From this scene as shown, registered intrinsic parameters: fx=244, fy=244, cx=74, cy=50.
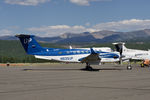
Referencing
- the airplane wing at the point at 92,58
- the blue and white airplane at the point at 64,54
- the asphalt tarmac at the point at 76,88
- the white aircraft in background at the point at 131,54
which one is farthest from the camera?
the white aircraft in background at the point at 131,54

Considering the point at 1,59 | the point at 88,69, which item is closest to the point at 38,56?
the point at 88,69

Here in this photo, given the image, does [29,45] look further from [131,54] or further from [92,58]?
[131,54]

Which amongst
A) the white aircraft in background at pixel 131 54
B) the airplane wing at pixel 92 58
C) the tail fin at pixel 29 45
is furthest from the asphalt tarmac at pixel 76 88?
the white aircraft in background at pixel 131 54

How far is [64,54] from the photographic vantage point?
123 feet

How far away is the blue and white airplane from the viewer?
1457 inches

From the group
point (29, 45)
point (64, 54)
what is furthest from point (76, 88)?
point (29, 45)

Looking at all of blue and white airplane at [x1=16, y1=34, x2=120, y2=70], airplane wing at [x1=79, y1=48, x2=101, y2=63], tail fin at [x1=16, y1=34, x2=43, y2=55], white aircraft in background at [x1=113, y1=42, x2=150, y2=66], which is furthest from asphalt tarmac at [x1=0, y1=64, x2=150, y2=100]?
white aircraft in background at [x1=113, y1=42, x2=150, y2=66]

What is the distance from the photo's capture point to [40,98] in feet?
41.4

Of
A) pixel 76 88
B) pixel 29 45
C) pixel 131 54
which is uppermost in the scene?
pixel 29 45

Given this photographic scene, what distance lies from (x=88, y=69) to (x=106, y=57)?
337 cm

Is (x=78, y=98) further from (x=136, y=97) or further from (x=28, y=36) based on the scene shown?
(x=28, y=36)

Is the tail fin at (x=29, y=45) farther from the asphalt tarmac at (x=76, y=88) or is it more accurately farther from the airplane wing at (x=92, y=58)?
the asphalt tarmac at (x=76, y=88)

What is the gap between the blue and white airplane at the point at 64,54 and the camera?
121ft

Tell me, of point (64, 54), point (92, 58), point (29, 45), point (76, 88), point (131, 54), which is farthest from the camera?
point (131, 54)
